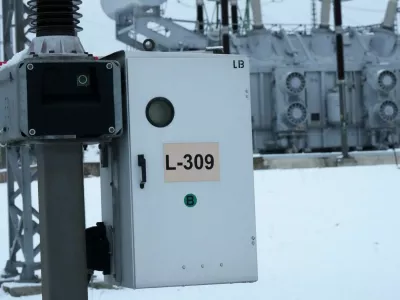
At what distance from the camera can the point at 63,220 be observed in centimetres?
369

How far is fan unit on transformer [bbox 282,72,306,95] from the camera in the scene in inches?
1308

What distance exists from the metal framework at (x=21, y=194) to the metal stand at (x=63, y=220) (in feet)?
23.1

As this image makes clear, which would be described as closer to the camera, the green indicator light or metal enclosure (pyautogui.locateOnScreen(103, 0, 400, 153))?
the green indicator light

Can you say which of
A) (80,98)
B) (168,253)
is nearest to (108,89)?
(80,98)

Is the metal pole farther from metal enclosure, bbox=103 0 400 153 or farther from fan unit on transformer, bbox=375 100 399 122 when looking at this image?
fan unit on transformer, bbox=375 100 399 122

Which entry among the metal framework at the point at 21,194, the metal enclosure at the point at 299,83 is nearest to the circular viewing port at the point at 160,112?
the metal framework at the point at 21,194

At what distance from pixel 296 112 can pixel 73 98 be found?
30168mm

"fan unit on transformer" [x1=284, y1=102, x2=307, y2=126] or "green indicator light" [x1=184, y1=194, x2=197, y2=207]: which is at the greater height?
"fan unit on transformer" [x1=284, y1=102, x2=307, y2=126]

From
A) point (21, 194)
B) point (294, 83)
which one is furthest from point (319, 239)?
point (294, 83)

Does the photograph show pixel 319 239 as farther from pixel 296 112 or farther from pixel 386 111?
pixel 386 111

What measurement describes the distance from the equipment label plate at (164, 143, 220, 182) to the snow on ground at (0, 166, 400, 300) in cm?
602

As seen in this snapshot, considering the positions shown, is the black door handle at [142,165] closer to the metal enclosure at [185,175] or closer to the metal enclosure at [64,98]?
the metal enclosure at [185,175]

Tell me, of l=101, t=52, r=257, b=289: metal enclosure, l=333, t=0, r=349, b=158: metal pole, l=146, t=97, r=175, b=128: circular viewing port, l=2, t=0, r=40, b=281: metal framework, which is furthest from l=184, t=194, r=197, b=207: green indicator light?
l=333, t=0, r=349, b=158: metal pole

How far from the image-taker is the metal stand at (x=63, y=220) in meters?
3.68
